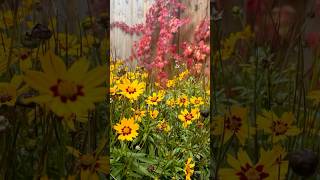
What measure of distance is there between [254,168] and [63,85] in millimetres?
383

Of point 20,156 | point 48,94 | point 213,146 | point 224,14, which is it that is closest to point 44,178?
point 20,156

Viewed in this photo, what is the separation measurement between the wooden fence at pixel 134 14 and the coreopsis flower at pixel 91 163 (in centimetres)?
250

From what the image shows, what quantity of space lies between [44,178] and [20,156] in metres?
0.05

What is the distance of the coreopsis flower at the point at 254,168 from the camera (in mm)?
994

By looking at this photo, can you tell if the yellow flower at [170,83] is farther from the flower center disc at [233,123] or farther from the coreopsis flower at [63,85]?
the coreopsis flower at [63,85]

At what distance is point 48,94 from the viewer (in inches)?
33.4

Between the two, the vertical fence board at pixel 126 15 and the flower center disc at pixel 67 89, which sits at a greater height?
the vertical fence board at pixel 126 15

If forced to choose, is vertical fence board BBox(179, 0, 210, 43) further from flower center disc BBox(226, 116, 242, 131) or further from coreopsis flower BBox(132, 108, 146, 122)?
flower center disc BBox(226, 116, 242, 131)

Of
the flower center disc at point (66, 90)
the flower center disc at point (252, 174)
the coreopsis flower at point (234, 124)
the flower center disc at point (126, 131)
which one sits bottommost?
the flower center disc at point (126, 131)

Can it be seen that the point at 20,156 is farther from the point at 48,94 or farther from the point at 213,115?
the point at 213,115

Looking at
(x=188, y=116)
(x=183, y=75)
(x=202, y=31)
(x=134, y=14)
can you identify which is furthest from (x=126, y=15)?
(x=188, y=116)

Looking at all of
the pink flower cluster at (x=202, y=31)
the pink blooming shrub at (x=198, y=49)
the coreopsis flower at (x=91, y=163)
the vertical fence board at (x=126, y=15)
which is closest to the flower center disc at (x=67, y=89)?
the coreopsis flower at (x=91, y=163)

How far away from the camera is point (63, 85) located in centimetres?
85

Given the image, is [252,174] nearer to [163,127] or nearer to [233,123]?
[233,123]
